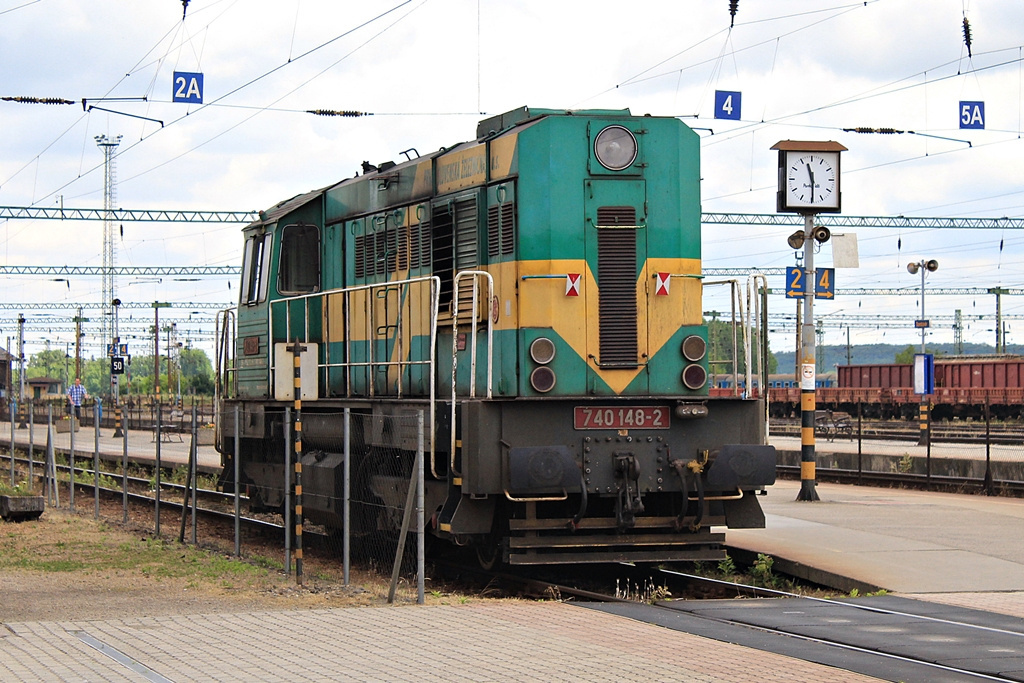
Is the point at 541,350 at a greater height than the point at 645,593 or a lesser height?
greater

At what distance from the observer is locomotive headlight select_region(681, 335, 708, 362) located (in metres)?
12.1

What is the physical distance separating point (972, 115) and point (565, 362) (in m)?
17.4

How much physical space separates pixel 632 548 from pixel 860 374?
5372cm

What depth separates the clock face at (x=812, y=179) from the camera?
17922 millimetres

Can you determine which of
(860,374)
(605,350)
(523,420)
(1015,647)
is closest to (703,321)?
(605,350)

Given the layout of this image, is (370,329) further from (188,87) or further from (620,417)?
(188,87)

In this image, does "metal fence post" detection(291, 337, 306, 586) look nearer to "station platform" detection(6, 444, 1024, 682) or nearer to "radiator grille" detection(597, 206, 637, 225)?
"station platform" detection(6, 444, 1024, 682)

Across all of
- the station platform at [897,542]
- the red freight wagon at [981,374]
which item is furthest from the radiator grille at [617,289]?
the red freight wagon at [981,374]

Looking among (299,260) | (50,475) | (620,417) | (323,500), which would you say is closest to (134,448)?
(50,475)

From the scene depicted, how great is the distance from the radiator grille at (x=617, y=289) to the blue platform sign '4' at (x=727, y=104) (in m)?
14.6

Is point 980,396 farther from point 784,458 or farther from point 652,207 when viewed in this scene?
point 652,207

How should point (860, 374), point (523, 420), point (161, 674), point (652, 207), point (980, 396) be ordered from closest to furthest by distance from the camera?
1. point (161, 674)
2. point (523, 420)
3. point (652, 207)
4. point (980, 396)
5. point (860, 374)

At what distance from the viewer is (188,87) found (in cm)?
2192

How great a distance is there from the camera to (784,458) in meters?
27.5
